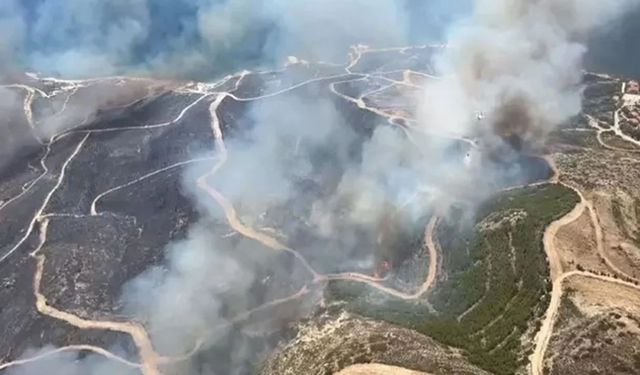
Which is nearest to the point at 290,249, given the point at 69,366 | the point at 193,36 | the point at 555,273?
the point at 69,366

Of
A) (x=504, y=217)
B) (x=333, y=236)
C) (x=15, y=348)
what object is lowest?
(x=15, y=348)

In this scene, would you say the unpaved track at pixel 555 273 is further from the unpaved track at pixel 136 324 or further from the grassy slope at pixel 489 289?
the unpaved track at pixel 136 324

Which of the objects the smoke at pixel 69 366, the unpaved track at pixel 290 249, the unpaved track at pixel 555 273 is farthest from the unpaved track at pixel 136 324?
the unpaved track at pixel 555 273

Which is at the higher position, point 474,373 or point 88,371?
point 474,373

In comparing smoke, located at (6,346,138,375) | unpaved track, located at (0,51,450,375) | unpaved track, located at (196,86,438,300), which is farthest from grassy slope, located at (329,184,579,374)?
smoke, located at (6,346,138,375)

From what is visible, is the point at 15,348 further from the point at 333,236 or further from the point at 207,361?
the point at 333,236

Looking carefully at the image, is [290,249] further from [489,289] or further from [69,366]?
[69,366]

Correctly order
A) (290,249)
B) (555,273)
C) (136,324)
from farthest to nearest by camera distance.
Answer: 1. (290,249)
2. (136,324)
3. (555,273)

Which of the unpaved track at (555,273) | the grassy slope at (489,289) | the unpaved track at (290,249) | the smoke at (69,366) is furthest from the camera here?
the unpaved track at (290,249)

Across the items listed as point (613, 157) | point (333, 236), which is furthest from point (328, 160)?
point (613, 157)
